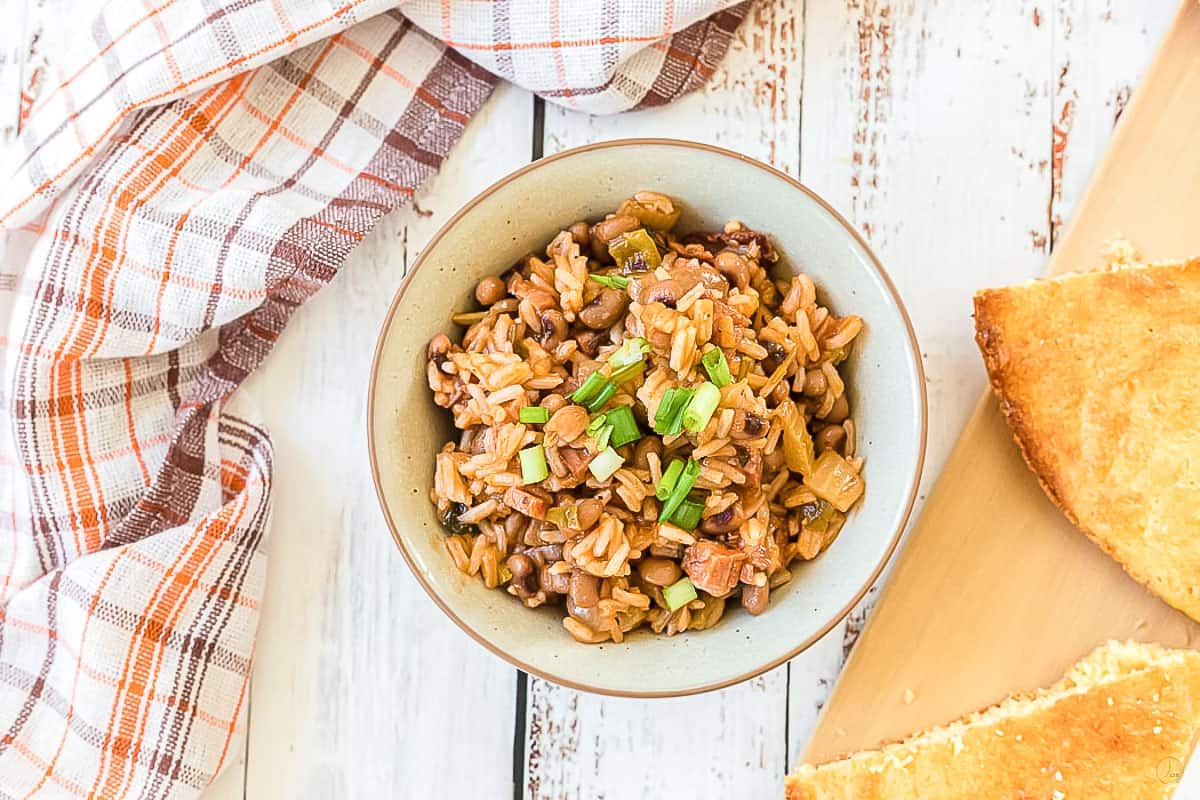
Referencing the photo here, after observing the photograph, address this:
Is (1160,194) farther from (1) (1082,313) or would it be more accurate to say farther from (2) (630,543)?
(2) (630,543)

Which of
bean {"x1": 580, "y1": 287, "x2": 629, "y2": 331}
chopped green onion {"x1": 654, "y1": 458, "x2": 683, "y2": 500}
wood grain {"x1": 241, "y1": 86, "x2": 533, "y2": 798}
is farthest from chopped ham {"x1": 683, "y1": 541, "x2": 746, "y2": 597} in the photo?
wood grain {"x1": 241, "y1": 86, "x2": 533, "y2": 798}

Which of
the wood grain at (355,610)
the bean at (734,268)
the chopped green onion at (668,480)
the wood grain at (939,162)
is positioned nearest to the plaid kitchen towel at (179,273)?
the wood grain at (355,610)

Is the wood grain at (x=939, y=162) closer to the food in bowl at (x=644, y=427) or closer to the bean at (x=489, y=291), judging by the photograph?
the food in bowl at (x=644, y=427)

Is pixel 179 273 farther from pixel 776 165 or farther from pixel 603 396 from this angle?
pixel 776 165

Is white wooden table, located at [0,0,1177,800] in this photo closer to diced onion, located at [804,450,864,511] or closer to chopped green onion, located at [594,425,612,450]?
diced onion, located at [804,450,864,511]

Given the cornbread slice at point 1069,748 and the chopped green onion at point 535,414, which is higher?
the chopped green onion at point 535,414

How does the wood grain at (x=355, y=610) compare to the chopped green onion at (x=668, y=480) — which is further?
the wood grain at (x=355, y=610)
